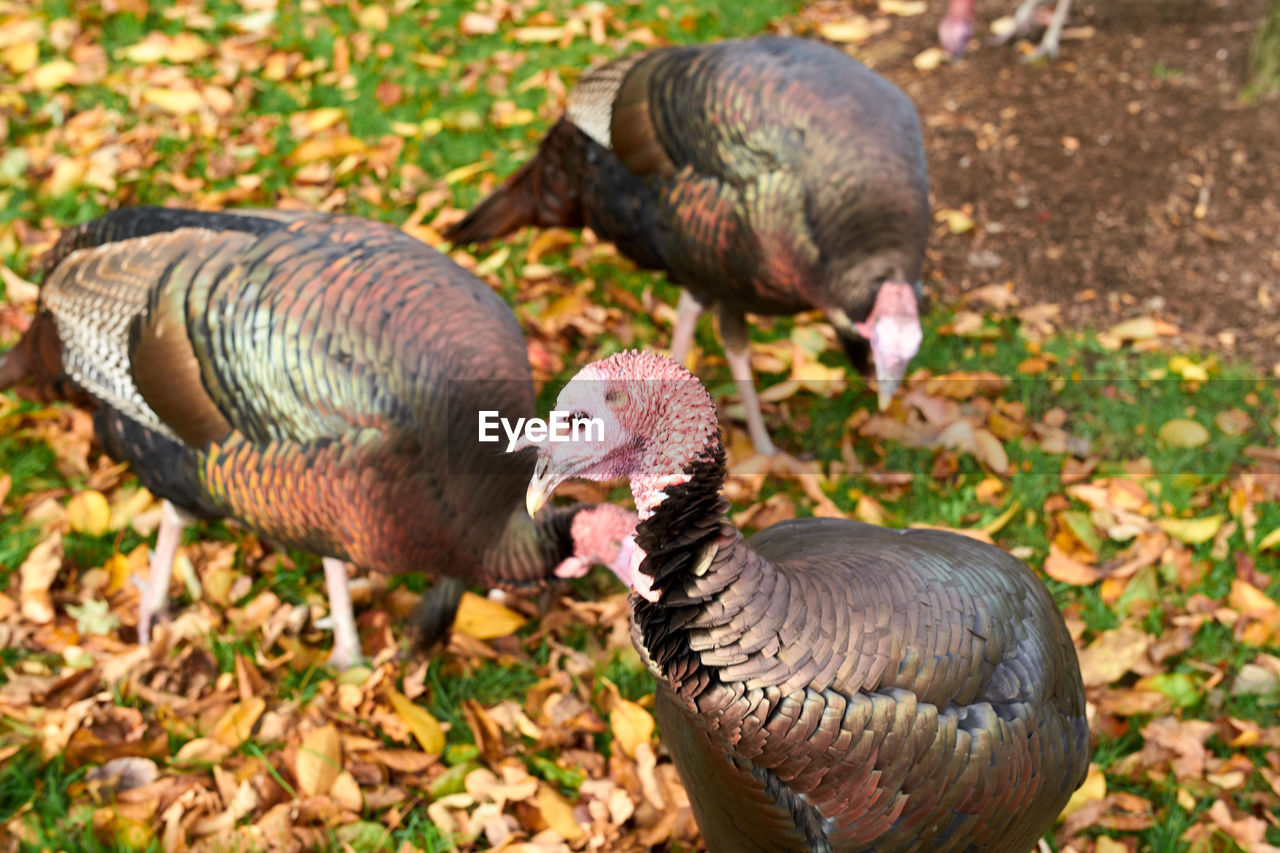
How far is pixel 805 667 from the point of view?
5.08 feet

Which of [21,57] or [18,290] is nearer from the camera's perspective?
[18,290]

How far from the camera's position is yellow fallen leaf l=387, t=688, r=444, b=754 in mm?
2670

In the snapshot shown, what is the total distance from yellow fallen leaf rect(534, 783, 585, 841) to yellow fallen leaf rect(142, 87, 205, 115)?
12.4 feet

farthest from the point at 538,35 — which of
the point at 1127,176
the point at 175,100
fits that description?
the point at 1127,176

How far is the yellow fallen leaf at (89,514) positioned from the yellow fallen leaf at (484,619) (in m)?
1.21

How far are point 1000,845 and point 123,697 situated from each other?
2285 millimetres

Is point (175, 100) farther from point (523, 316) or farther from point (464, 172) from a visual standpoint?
point (523, 316)

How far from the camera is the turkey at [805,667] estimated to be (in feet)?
5.03

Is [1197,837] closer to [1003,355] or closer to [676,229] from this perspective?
[1003,355]

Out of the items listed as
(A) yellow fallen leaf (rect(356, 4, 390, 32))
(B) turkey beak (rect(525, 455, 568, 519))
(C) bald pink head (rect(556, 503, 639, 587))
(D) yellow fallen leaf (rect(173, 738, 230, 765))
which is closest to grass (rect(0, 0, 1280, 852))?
(A) yellow fallen leaf (rect(356, 4, 390, 32))

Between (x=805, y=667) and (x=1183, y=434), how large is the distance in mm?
2595

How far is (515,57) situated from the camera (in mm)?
5309

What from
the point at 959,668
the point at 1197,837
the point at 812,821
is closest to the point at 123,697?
the point at 812,821

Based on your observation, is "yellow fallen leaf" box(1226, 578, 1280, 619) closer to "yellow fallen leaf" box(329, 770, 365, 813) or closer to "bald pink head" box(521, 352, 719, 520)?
"bald pink head" box(521, 352, 719, 520)
